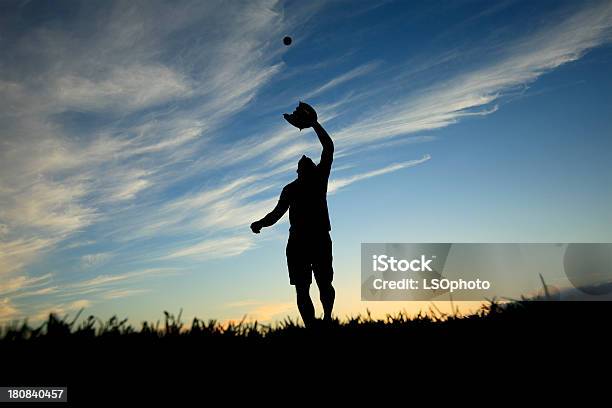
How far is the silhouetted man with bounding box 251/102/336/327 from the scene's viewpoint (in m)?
7.29

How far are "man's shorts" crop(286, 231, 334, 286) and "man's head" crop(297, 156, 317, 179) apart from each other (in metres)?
0.92

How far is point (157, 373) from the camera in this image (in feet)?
13.5

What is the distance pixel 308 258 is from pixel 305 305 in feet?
2.32

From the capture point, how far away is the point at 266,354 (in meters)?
5.02

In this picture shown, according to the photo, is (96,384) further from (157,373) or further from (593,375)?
(593,375)

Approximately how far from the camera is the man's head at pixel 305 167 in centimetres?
738

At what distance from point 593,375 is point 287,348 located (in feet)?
9.83

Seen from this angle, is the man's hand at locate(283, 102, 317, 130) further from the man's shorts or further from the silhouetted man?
the man's shorts

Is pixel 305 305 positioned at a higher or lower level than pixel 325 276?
lower

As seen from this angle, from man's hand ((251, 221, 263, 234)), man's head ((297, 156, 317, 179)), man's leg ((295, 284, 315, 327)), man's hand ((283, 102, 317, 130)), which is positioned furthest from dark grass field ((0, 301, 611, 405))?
man's hand ((283, 102, 317, 130))

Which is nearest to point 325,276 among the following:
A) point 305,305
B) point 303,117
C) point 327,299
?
point 327,299

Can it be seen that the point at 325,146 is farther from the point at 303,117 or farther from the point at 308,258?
the point at 308,258

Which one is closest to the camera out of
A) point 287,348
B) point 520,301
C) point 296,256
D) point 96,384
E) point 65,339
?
point 96,384

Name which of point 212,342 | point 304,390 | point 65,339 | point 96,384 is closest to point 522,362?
point 304,390
